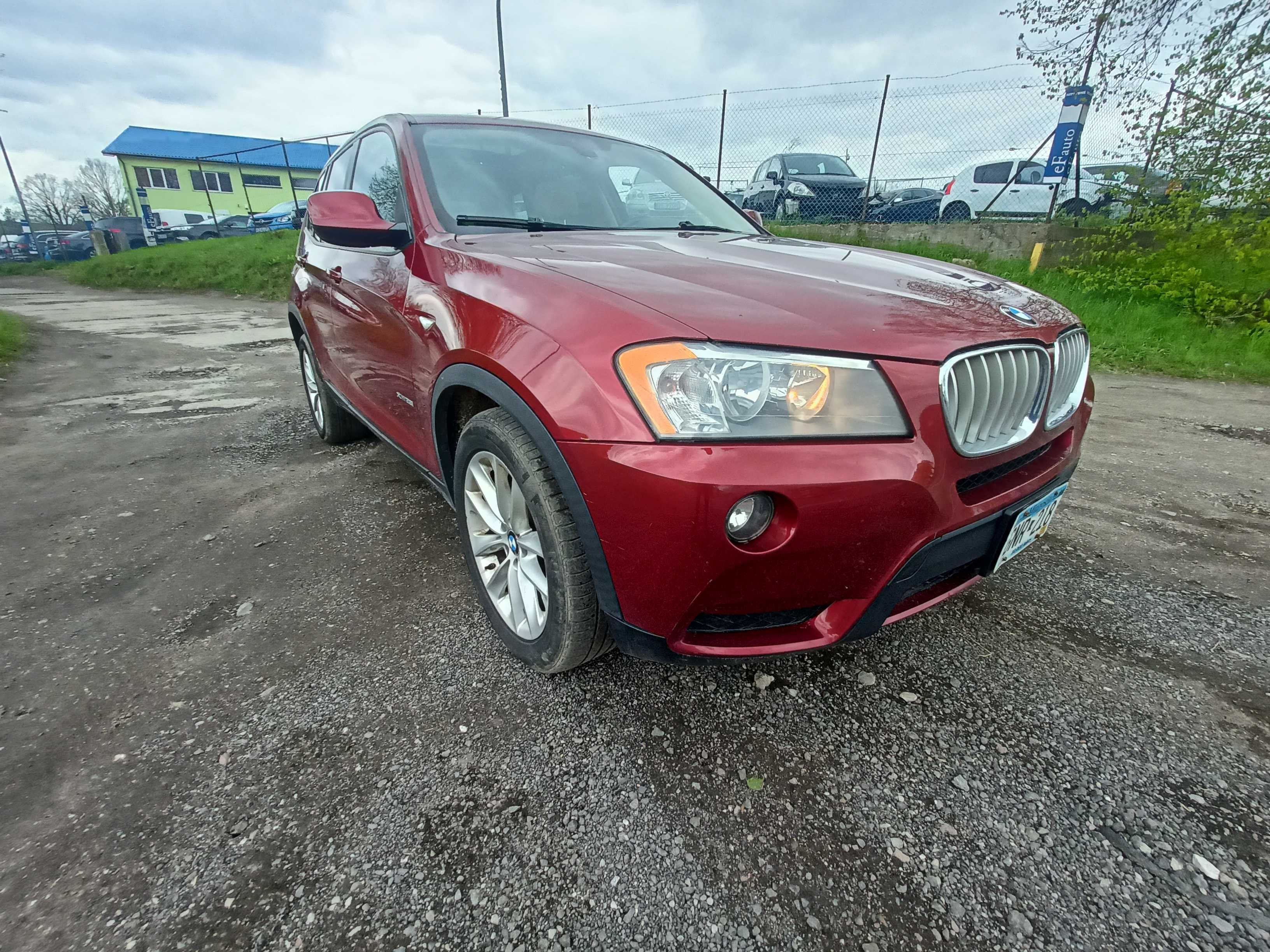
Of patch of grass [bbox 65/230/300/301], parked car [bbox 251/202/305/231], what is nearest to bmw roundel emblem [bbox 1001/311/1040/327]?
patch of grass [bbox 65/230/300/301]

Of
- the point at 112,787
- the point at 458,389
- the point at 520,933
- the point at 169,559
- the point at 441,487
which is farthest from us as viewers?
the point at 169,559

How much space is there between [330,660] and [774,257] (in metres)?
1.93

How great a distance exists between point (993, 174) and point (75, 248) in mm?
32293

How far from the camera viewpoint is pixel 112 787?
61.7 inches

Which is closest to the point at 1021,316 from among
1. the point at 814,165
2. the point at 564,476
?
the point at 564,476

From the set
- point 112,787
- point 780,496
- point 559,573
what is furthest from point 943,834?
point 112,787

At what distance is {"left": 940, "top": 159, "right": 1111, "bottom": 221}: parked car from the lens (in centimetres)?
888

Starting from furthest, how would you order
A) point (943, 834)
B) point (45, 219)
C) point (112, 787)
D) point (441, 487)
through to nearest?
point (45, 219) < point (441, 487) < point (112, 787) < point (943, 834)

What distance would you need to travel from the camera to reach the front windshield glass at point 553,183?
234 cm

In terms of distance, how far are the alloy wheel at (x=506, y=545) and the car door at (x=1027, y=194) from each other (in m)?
10.4

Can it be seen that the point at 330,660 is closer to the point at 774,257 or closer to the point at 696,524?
the point at 696,524

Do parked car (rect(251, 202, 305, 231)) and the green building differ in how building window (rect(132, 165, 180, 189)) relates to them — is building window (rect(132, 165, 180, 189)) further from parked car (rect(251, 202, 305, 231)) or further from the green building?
parked car (rect(251, 202, 305, 231))

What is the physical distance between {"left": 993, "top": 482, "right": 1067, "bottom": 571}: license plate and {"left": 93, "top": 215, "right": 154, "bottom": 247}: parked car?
32289mm

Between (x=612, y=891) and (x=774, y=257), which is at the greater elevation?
(x=774, y=257)
